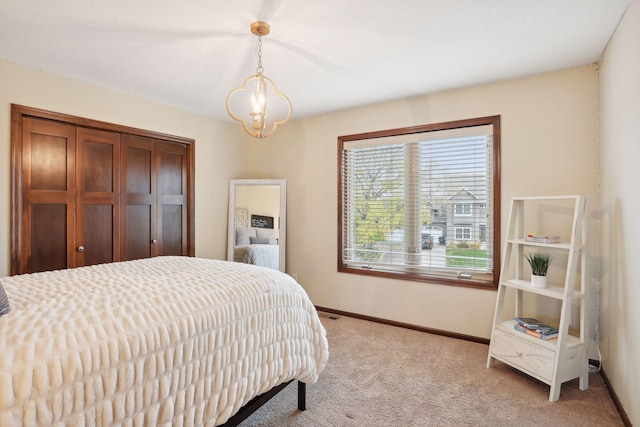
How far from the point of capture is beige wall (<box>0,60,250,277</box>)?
101 inches

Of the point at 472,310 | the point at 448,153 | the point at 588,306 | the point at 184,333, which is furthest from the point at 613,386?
the point at 184,333

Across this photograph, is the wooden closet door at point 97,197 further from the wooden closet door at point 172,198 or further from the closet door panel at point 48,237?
the wooden closet door at point 172,198

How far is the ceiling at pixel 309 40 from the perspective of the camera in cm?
189

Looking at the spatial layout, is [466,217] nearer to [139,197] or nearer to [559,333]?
[559,333]

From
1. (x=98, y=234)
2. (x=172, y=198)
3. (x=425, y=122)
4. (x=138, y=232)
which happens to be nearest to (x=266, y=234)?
(x=172, y=198)

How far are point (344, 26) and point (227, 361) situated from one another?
77.9 inches

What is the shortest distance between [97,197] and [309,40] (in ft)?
7.83

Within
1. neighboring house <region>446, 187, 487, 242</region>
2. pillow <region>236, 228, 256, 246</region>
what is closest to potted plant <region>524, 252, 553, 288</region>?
neighboring house <region>446, 187, 487, 242</region>

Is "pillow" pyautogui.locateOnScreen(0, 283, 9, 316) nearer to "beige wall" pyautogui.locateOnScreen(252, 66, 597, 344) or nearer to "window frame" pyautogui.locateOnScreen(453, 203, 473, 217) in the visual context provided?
"beige wall" pyautogui.locateOnScreen(252, 66, 597, 344)

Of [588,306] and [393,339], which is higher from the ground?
[588,306]

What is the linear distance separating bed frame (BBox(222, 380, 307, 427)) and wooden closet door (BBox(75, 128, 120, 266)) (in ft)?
7.53

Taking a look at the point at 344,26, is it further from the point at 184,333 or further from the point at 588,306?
the point at 588,306

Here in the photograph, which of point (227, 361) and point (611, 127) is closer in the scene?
point (227, 361)

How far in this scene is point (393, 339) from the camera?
3.14 metres
